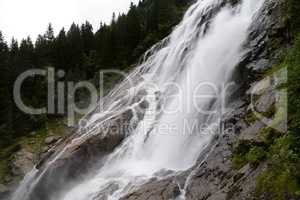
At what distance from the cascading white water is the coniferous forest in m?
14.4

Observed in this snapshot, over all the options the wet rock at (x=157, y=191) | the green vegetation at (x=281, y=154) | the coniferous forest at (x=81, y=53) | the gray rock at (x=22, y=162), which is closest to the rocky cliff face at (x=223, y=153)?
the wet rock at (x=157, y=191)

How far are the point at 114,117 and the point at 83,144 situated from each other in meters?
2.82

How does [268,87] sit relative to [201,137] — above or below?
above

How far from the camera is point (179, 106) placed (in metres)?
24.3

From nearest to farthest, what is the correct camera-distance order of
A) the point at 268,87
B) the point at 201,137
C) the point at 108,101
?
the point at 268,87
the point at 201,137
the point at 108,101

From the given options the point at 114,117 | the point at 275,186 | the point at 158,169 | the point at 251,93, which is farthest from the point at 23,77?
the point at 275,186

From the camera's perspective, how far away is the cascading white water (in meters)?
20.3

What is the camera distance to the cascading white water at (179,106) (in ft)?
66.6

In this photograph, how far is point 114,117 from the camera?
27156mm

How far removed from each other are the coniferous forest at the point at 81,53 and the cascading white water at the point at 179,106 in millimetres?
14448

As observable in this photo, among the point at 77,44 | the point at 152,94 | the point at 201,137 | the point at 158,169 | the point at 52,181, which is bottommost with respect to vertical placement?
the point at 52,181

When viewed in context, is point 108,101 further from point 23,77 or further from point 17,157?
point 23,77

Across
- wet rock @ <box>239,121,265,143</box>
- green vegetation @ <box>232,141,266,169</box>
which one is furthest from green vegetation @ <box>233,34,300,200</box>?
wet rock @ <box>239,121,265,143</box>

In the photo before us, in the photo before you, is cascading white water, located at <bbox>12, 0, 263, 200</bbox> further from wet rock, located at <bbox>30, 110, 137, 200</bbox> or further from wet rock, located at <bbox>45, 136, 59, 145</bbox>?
wet rock, located at <bbox>45, 136, 59, 145</bbox>
